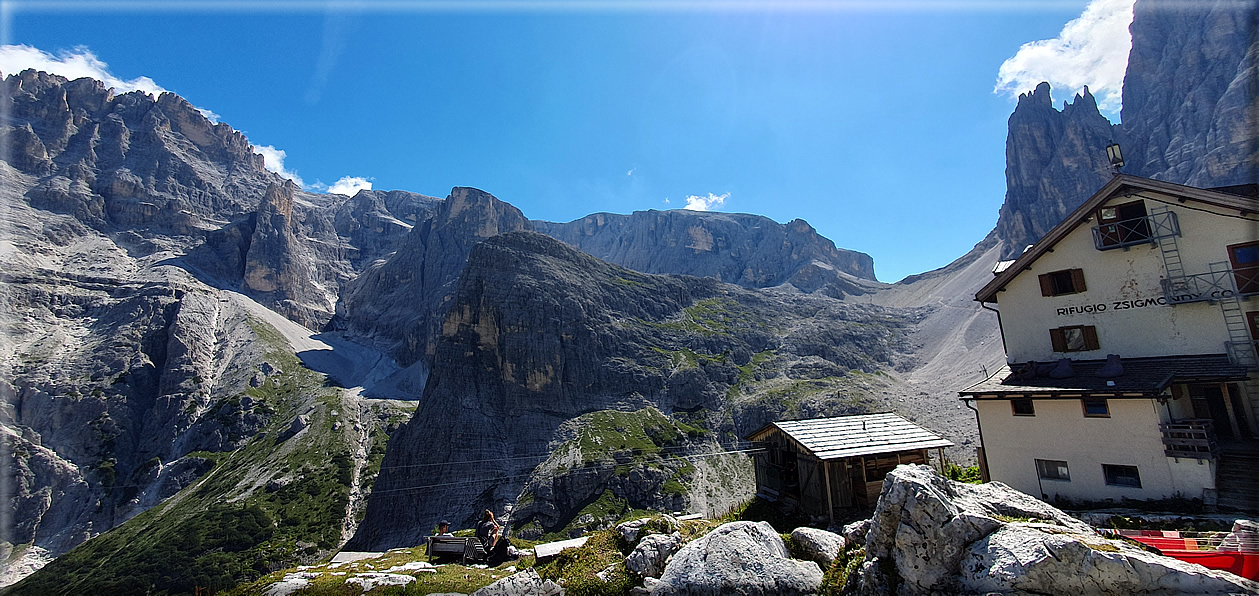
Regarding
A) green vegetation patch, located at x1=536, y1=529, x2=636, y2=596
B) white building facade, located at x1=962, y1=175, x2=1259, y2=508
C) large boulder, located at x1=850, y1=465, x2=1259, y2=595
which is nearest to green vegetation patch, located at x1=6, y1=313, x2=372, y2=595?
green vegetation patch, located at x1=536, y1=529, x2=636, y2=596

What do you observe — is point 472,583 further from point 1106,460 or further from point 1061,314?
point 1061,314

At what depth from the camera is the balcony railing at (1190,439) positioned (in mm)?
18547

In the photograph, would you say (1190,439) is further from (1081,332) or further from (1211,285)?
(1211,285)

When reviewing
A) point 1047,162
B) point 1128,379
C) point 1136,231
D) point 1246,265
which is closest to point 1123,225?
point 1136,231

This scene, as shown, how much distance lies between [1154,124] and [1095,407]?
204 meters

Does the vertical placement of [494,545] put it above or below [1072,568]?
below

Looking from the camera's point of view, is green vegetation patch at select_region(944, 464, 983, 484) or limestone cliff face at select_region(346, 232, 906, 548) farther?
limestone cliff face at select_region(346, 232, 906, 548)

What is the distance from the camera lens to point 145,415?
465 feet

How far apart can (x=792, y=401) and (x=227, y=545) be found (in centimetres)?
11832

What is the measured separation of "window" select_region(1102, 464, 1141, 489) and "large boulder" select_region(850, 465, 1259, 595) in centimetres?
1286

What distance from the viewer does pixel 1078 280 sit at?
2567 centimetres

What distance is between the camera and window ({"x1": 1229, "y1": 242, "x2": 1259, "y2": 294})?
20.8 metres

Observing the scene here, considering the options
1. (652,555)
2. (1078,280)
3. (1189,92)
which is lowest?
(652,555)

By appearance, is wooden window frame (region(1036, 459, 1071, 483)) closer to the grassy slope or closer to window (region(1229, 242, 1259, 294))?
window (region(1229, 242, 1259, 294))
